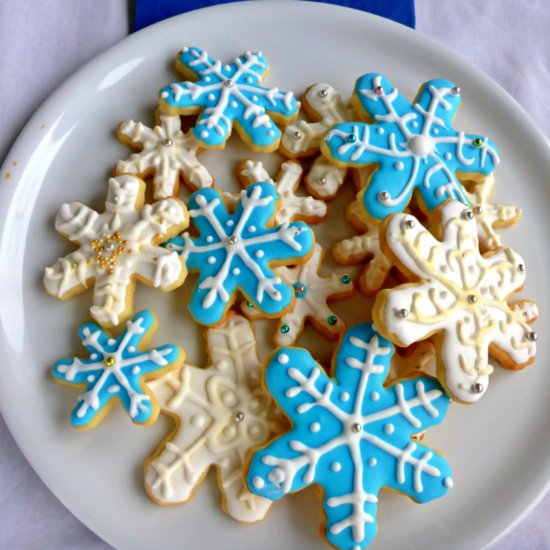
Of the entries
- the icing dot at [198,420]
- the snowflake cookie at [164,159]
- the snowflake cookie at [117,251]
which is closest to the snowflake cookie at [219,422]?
the icing dot at [198,420]

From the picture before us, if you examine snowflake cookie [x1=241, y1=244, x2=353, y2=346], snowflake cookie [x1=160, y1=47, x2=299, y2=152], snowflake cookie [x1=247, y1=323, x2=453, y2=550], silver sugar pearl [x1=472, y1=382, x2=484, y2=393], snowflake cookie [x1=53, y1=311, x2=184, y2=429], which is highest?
snowflake cookie [x1=160, y1=47, x2=299, y2=152]

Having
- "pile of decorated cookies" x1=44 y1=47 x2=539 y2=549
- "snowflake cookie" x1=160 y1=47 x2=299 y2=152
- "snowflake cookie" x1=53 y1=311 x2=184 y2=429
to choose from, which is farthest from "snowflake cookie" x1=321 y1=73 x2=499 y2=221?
"snowflake cookie" x1=53 y1=311 x2=184 y2=429

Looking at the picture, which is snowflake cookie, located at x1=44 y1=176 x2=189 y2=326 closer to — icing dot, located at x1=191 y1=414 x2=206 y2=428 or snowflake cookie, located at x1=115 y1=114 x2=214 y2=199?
snowflake cookie, located at x1=115 y1=114 x2=214 y2=199

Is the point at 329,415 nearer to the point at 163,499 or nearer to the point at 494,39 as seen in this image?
the point at 163,499

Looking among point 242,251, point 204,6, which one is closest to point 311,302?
point 242,251

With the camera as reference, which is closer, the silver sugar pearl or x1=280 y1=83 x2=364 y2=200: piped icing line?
the silver sugar pearl

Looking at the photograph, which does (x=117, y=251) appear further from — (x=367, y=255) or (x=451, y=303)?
(x=451, y=303)
